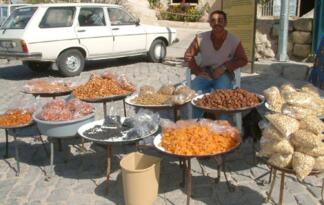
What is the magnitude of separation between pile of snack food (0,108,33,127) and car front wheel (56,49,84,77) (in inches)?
230

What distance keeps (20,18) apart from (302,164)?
9485 mm

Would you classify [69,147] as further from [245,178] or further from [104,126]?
[245,178]

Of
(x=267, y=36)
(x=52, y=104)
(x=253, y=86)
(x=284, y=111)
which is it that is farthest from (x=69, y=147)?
(x=267, y=36)

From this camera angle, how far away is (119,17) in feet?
39.3

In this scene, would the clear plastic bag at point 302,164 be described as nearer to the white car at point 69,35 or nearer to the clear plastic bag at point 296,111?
the clear plastic bag at point 296,111

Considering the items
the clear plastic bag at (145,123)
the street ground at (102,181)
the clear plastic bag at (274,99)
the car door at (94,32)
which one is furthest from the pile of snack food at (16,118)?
the car door at (94,32)

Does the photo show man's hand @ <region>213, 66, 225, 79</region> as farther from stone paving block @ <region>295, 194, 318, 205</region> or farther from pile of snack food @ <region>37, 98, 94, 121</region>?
stone paving block @ <region>295, 194, 318, 205</region>

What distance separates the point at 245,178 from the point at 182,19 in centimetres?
1782

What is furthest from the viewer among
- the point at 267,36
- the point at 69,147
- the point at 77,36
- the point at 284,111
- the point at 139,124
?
the point at 267,36

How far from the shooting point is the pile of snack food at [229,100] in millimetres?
4418

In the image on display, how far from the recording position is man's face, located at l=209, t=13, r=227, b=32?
17.3 ft

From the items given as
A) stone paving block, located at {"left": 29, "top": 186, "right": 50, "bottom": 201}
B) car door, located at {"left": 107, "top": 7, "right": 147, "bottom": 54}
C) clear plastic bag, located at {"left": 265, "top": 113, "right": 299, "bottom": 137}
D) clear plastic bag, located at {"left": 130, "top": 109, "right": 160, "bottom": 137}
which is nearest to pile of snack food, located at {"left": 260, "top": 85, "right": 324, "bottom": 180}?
clear plastic bag, located at {"left": 265, "top": 113, "right": 299, "bottom": 137}

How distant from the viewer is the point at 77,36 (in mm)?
10992

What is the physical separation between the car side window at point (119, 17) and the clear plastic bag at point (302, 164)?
930 centimetres
